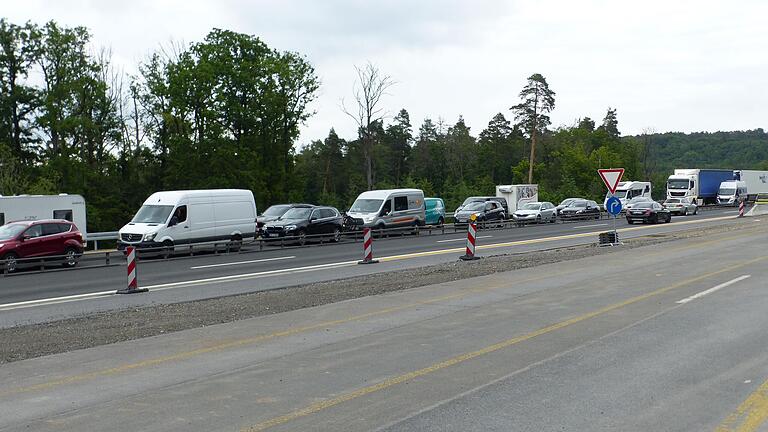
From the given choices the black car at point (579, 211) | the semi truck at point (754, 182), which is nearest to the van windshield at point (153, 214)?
the black car at point (579, 211)

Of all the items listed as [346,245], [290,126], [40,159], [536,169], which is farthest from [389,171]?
[346,245]

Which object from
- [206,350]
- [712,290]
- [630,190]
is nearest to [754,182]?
[630,190]

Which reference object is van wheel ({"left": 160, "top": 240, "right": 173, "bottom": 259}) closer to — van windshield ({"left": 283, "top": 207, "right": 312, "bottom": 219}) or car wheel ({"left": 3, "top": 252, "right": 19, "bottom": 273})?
car wheel ({"left": 3, "top": 252, "right": 19, "bottom": 273})

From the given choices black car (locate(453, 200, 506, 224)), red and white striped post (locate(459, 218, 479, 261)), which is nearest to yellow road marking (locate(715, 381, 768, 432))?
red and white striped post (locate(459, 218, 479, 261))

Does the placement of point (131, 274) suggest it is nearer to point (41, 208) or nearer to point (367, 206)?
point (41, 208)

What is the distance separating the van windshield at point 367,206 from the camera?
38.2m

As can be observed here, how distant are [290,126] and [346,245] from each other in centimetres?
3211

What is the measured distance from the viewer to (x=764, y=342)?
29.6ft

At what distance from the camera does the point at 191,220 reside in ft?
96.7

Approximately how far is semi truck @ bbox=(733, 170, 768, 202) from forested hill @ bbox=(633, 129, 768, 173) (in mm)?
61028

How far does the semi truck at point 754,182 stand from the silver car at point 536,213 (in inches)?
1379

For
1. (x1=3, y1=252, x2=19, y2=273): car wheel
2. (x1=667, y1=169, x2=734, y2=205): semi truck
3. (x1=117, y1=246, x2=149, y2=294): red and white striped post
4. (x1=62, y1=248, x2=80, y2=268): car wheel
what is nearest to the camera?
(x1=117, y1=246, x2=149, y2=294): red and white striped post

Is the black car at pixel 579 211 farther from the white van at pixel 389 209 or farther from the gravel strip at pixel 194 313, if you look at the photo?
the gravel strip at pixel 194 313

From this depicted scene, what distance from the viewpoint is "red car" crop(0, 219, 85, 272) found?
24172mm
